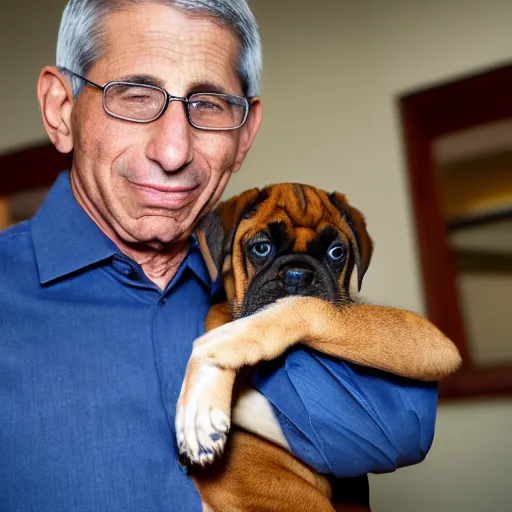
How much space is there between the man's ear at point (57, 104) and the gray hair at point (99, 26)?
0.11 feet

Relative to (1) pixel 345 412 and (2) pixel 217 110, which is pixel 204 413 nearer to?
(1) pixel 345 412

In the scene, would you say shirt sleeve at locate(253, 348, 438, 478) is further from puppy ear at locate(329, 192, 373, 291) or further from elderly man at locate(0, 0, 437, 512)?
puppy ear at locate(329, 192, 373, 291)

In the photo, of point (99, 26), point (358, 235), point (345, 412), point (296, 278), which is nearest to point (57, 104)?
point (99, 26)

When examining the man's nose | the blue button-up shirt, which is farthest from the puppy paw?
the man's nose

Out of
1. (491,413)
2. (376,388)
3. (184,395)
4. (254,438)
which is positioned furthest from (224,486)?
(491,413)

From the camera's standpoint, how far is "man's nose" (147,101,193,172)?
1.61 metres

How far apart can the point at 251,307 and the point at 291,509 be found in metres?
0.45

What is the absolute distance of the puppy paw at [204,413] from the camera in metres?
1.35

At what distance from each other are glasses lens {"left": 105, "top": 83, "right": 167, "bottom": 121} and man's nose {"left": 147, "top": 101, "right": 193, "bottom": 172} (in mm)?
29

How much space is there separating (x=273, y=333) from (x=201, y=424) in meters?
0.24

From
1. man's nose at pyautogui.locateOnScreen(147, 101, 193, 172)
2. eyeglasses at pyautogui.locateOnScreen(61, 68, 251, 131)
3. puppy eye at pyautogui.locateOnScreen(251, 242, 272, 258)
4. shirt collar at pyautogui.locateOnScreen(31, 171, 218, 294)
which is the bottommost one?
puppy eye at pyautogui.locateOnScreen(251, 242, 272, 258)

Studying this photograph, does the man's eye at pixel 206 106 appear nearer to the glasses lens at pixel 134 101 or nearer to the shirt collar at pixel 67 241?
the glasses lens at pixel 134 101

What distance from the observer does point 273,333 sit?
149 centimetres

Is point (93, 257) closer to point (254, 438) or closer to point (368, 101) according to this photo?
point (254, 438)
